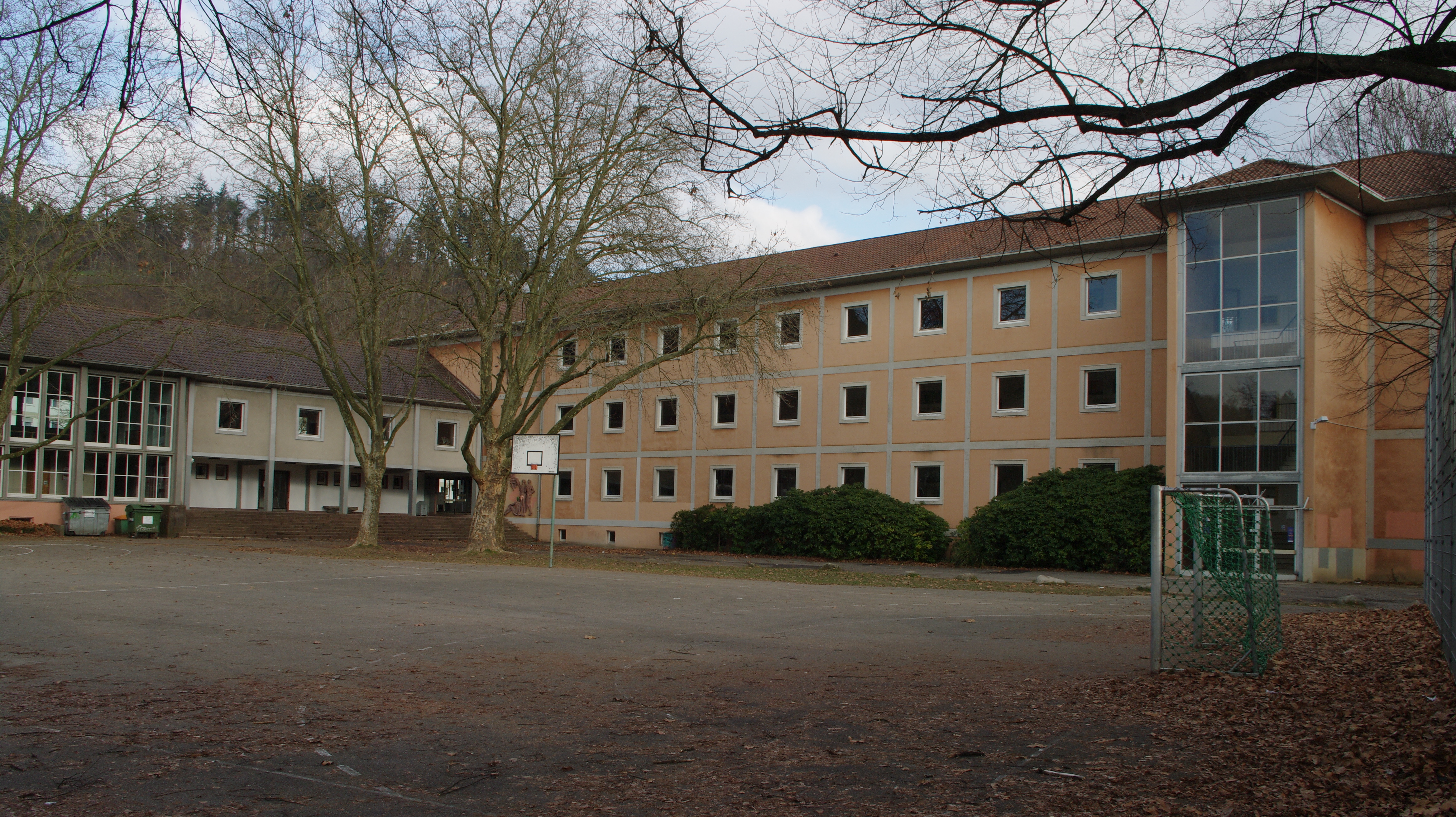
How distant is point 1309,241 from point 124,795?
3018 centimetres

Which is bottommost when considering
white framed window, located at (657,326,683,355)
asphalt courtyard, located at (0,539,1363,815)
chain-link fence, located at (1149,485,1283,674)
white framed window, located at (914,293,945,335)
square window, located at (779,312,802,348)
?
asphalt courtyard, located at (0,539,1363,815)

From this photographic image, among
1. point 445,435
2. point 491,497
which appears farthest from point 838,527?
point 445,435

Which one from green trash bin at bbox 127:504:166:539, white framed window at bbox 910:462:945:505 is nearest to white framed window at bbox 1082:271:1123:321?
white framed window at bbox 910:462:945:505

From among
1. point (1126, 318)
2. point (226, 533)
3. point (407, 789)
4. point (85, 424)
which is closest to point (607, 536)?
point (226, 533)

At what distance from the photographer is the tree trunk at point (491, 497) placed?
29297 mm

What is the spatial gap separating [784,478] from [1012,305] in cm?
1119

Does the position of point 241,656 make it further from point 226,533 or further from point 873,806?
point 226,533

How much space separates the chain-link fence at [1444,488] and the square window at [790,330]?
1755cm

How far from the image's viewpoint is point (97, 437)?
131ft

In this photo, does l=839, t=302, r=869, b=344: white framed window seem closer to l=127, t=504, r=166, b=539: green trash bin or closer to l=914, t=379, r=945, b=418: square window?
l=914, t=379, r=945, b=418: square window

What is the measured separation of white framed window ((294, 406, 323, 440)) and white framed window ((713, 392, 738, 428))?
1715cm

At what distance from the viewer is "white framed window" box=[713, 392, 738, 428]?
44.4 m

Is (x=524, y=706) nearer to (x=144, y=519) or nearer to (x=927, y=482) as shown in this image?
(x=927, y=482)

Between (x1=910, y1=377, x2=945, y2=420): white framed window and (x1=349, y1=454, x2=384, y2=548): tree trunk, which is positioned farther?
(x1=910, y1=377, x2=945, y2=420): white framed window
